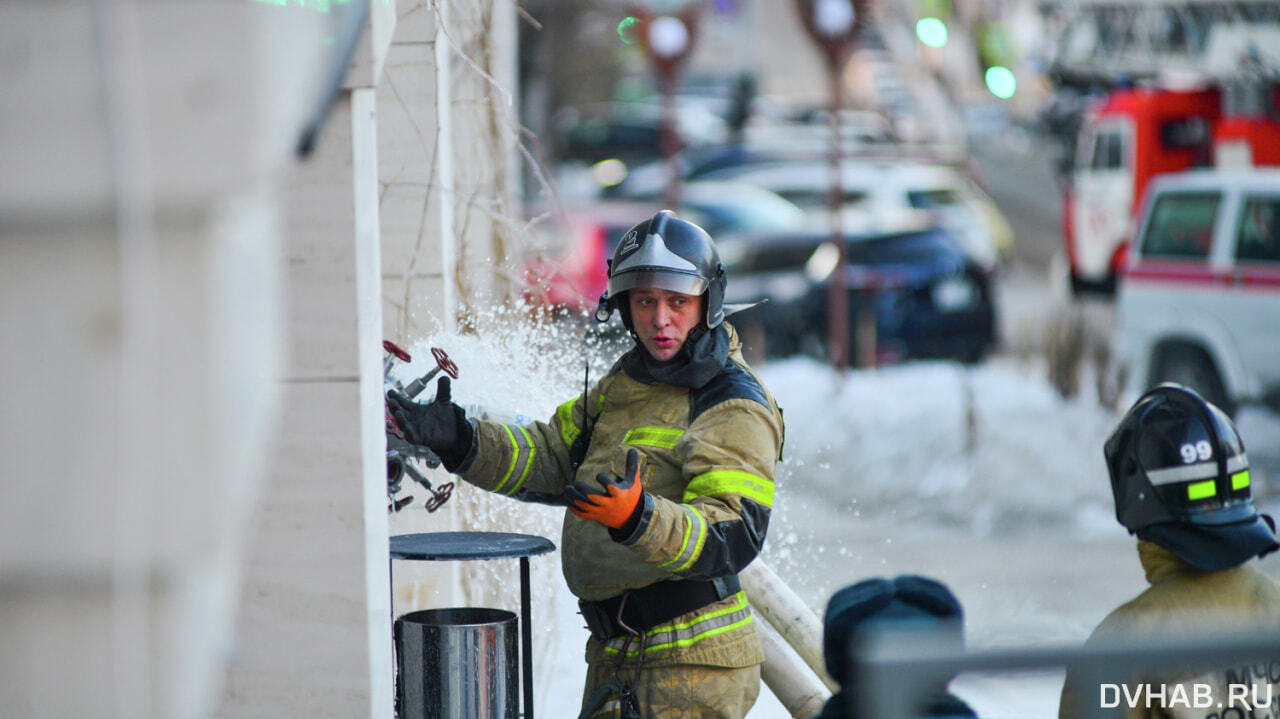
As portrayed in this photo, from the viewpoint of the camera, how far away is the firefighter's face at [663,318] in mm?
3193

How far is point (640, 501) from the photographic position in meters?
2.75

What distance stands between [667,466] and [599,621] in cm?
40

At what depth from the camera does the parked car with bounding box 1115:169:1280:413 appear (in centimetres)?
931

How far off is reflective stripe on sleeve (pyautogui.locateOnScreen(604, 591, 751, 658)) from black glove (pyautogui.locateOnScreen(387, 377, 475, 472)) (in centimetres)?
59

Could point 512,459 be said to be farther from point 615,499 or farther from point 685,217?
point 685,217

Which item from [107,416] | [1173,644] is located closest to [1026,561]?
[1173,644]

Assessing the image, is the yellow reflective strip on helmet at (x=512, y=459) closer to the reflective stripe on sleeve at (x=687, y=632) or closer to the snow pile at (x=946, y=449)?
the reflective stripe on sleeve at (x=687, y=632)

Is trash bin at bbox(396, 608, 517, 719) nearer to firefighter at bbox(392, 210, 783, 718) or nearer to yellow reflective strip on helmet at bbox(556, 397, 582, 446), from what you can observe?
firefighter at bbox(392, 210, 783, 718)

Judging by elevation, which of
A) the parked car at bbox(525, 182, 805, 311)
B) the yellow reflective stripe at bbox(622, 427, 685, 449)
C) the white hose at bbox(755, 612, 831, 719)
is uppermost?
the parked car at bbox(525, 182, 805, 311)

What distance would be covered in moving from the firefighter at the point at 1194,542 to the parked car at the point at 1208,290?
7.14 m

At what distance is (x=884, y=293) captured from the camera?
465 inches

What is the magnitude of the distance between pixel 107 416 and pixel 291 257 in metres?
2.00

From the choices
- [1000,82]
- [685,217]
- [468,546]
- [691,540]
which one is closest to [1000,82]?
[1000,82]

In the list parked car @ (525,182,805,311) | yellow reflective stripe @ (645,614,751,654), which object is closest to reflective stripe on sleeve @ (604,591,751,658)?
yellow reflective stripe @ (645,614,751,654)
